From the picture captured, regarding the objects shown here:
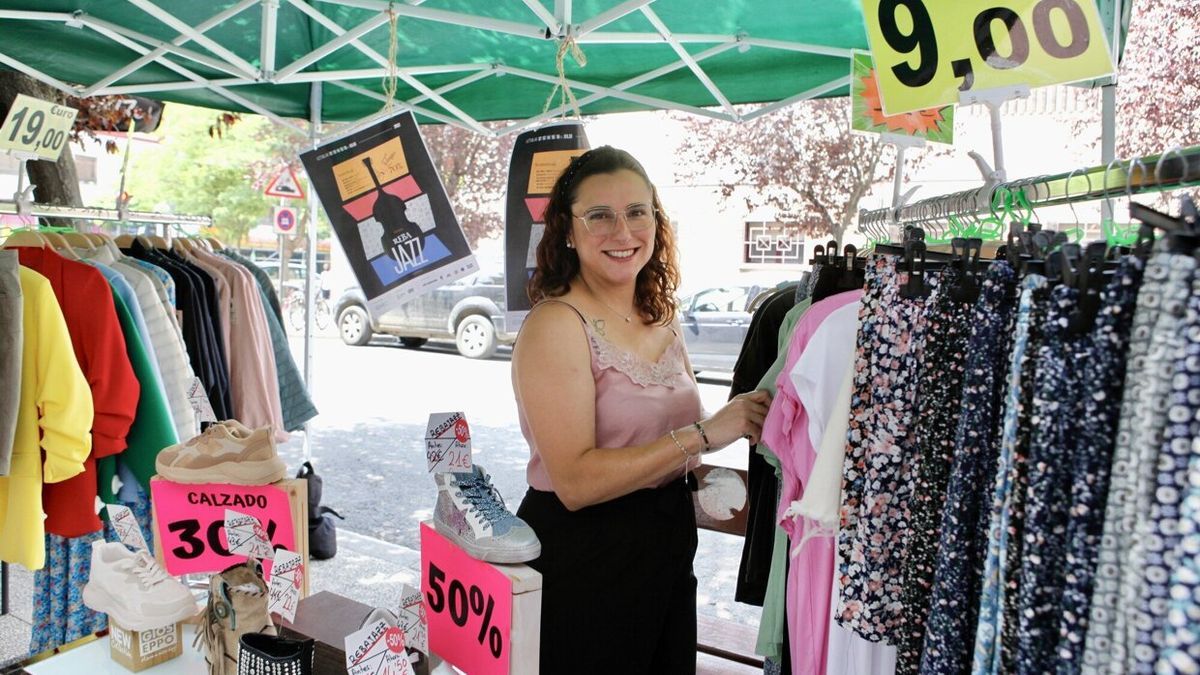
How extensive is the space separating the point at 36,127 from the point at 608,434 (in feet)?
9.37

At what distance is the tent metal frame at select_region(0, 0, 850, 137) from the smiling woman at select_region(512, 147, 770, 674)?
0.93 meters

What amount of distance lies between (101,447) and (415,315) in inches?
419

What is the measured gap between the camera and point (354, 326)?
1405 centimetres

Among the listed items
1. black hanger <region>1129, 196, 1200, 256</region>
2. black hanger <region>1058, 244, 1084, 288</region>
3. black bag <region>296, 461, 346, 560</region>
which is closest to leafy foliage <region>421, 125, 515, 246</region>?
black bag <region>296, 461, 346, 560</region>

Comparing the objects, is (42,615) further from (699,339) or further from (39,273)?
(699,339)

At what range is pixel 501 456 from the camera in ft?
24.4

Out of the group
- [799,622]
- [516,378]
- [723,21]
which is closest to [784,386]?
[799,622]

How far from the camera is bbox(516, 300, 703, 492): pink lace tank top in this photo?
1.91 metres

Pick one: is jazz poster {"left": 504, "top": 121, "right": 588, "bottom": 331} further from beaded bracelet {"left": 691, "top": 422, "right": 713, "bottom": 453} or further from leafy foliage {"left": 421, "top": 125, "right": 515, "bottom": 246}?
leafy foliage {"left": 421, "top": 125, "right": 515, "bottom": 246}

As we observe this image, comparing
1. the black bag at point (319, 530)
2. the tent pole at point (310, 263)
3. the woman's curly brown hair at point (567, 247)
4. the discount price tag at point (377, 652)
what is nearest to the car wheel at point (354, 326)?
the tent pole at point (310, 263)

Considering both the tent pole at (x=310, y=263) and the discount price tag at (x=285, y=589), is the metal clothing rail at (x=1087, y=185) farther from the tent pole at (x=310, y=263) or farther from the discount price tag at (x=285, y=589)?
the tent pole at (x=310, y=263)

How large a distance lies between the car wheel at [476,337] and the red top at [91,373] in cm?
966

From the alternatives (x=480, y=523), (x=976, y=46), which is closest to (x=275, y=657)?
(x=480, y=523)

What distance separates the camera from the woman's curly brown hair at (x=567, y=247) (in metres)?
2.03
